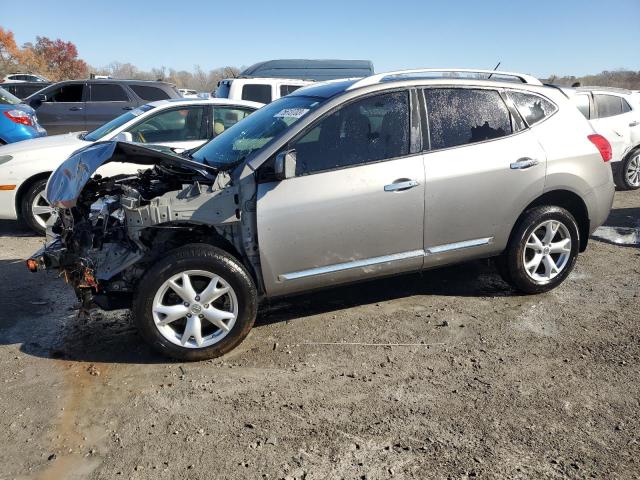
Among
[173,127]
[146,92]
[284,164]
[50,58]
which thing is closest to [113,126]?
[173,127]

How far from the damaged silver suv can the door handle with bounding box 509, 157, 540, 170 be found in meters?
0.01

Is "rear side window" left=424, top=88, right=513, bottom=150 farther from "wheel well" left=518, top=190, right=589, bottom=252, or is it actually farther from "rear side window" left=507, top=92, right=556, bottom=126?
"wheel well" left=518, top=190, right=589, bottom=252

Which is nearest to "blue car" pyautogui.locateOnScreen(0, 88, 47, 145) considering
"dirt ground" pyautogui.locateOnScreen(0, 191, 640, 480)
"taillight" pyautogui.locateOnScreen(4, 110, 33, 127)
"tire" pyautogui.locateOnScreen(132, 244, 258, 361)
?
"taillight" pyautogui.locateOnScreen(4, 110, 33, 127)

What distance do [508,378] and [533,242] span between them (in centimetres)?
155

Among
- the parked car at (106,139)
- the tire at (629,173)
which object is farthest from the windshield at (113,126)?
the tire at (629,173)

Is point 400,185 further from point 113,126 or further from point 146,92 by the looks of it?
point 146,92

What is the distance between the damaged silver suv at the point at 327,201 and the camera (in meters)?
3.65

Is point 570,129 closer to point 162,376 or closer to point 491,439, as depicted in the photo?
point 491,439

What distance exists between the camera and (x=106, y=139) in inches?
247

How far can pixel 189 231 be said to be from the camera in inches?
151

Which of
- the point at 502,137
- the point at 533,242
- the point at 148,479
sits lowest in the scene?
the point at 148,479

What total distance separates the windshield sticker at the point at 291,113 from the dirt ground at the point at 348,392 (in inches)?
61.6

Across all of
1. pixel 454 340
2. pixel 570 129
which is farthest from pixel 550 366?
pixel 570 129

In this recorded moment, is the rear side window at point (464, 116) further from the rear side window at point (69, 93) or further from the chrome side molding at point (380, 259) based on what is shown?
the rear side window at point (69, 93)
